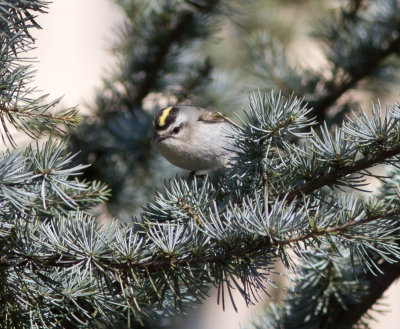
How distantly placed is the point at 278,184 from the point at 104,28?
13.2 ft

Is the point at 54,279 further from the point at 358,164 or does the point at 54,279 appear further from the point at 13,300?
the point at 358,164

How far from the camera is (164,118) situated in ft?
5.51

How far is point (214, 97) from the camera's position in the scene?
1876mm

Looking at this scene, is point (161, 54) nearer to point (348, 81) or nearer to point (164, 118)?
point (164, 118)

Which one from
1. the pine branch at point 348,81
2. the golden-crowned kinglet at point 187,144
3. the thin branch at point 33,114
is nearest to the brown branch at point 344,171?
the thin branch at point 33,114

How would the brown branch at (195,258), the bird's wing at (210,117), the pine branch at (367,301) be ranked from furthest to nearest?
the bird's wing at (210,117) < the pine branch at (367,301) < the brown branch at (195,258)

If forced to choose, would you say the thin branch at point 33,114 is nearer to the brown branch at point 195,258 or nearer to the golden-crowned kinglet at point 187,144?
the brown branch at point 195,258

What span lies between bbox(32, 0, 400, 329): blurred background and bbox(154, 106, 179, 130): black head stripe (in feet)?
0.52

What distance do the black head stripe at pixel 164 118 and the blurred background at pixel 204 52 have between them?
0.52 ft

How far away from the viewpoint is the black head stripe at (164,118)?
167 centimetres

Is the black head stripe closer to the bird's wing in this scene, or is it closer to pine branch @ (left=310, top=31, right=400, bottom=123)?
the bird's wing

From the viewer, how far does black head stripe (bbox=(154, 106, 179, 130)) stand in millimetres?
1669

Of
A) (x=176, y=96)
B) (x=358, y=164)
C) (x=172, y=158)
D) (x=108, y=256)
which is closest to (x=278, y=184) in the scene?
(x=358, y=164)

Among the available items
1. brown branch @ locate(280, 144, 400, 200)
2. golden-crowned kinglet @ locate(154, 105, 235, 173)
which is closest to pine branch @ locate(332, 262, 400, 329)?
brown branch @ locate(280, 144, 400, 200)
